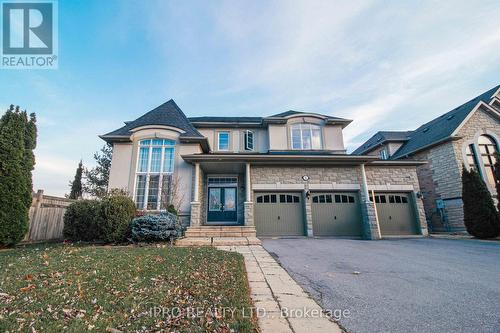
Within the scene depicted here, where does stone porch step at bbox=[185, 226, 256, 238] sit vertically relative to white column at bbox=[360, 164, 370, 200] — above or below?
below

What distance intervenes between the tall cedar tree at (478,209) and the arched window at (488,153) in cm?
397

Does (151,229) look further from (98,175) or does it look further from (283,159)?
(98,175)

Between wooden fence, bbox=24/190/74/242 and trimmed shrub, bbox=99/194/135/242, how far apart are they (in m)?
2.68

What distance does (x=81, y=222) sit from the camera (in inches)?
282

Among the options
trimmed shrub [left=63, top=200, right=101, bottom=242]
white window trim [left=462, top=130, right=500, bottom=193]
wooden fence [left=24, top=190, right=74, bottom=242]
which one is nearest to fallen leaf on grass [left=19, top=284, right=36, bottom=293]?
trimmed shrub [left=63, top=200, right=101, bottom=242]

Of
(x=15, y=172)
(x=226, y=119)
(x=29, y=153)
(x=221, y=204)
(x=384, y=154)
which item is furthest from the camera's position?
(x=384, y=154)

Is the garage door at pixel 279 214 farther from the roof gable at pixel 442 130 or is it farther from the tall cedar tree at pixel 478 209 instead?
the roof gable at pixel 442 130

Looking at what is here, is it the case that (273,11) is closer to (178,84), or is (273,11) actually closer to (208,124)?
(178,84)

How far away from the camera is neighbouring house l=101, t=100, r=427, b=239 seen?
9898 millimetres

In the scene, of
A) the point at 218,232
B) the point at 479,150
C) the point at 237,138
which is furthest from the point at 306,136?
the point at 479,150

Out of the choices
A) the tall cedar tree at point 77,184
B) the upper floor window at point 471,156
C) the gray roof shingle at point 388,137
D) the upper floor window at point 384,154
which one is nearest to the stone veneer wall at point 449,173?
the upper floor window at point 471,156

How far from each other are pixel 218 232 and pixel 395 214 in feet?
30.3

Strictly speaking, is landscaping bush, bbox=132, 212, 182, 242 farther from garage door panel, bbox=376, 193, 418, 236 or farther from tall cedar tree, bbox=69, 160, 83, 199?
tall cedar tree, bbox=69, 160, 83, 199

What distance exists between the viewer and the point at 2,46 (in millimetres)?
6863
